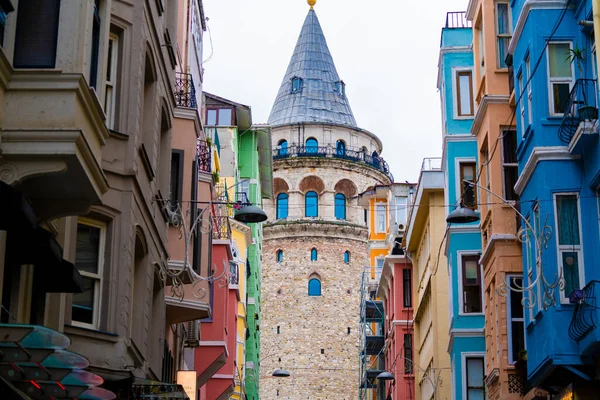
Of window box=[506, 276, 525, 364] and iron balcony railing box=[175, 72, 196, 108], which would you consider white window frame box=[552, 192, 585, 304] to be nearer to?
window box=[506, 276, 525, 364]

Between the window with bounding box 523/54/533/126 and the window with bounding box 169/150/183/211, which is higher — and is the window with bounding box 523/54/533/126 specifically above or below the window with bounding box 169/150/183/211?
above

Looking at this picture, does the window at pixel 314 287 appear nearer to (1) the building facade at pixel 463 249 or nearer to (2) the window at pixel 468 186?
(1) the building facade at pixel 463 249

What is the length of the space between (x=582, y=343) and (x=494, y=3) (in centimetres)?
1196

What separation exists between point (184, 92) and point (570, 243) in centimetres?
963

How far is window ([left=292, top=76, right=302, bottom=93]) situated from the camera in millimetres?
→ 102062

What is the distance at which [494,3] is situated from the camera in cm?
3059

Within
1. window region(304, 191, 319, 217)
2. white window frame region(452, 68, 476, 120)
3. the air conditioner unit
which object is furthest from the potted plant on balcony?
window region(304, 191, 319, 217)

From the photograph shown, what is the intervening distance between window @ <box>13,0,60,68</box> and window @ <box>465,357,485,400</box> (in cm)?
2221

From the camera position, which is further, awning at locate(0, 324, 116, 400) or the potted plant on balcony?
the potted plant on balcony

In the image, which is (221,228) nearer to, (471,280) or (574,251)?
(471,280)

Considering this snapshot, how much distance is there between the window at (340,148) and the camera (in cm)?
9732

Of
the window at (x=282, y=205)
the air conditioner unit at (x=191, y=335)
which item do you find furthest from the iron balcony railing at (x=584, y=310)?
the window at (x=282, y=205)

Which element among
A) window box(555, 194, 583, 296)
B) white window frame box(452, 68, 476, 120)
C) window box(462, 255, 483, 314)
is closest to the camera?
window box(555, 194, 583, 296)

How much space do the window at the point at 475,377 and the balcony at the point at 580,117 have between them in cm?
1310
